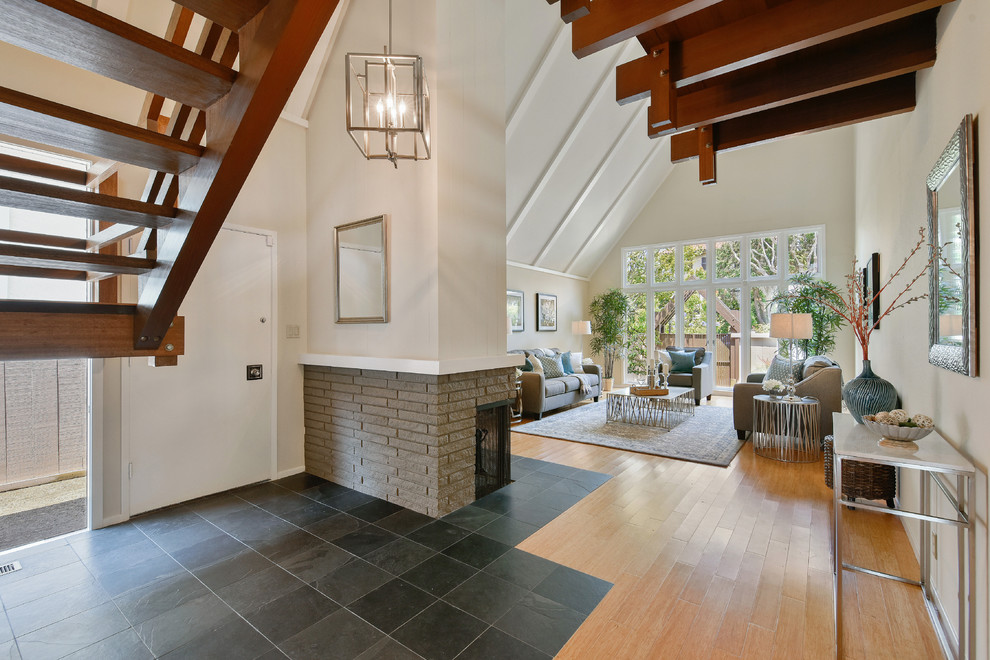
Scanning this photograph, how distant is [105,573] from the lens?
234cm

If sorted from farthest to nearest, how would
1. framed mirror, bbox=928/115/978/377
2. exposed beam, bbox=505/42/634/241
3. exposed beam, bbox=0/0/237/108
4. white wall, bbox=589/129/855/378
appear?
1. white wall, bbox=589/129/855/378
2. exposed beam, bbox=505/42/634/241
3. framed mirror, bbox=928/115/978/377
4. exposed beam, bbox=0/0/237/108

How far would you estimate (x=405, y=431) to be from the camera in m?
3.12

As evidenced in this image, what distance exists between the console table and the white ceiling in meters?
4.82

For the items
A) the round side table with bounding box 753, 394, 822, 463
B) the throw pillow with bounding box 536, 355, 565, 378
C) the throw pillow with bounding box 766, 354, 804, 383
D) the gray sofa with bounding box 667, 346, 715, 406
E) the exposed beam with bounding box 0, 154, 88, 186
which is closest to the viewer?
the exposed beam with bounding box 0, 154, 88, 186

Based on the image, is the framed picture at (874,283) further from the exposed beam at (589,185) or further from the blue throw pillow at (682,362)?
the exposed beam at (589,185)

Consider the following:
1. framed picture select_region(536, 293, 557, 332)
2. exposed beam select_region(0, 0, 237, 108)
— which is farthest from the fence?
framed picture select_region(536, 293, 557, 332)

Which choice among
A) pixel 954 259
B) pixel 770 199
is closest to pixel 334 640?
pixel 954 259

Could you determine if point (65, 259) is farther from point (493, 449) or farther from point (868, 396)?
point (868, 396)

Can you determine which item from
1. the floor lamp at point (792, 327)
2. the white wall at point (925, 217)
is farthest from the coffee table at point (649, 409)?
the white wall at point (925, 217)

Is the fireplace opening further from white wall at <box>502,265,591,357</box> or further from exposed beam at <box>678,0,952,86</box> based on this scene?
white wall at <box>502,265,591,357</box>

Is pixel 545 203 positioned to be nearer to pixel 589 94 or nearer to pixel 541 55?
pixel 589 94

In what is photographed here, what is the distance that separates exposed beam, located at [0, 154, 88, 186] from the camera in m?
1.62

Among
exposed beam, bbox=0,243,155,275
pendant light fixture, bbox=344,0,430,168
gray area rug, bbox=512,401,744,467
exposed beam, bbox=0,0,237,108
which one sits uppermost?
pendant light fixture, bbox=344,0,430,168

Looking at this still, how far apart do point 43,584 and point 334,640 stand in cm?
170
